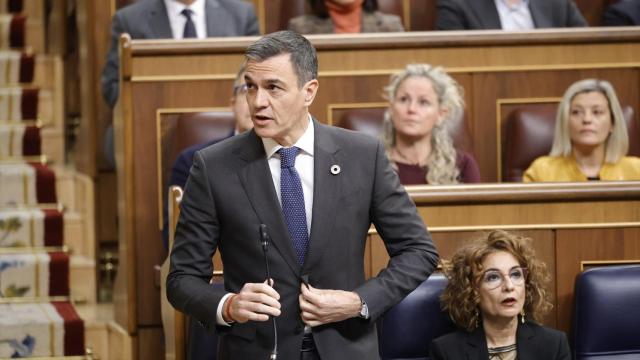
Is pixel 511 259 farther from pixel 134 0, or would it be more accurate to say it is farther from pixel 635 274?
pixel 134 0

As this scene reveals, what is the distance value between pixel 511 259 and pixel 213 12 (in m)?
0.95

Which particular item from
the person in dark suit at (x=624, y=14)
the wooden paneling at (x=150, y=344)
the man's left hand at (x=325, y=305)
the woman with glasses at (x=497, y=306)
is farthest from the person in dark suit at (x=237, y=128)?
the person in dark suit at (x=624, y=14)

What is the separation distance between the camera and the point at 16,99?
2486 mm

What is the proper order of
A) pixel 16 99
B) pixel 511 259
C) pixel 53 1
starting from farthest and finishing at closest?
1. pixel 53 1
2. pixel 16 99
3. pixel 511 259

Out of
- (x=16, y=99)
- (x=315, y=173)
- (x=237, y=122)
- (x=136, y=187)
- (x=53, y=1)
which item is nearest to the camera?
(x=315, y=173)

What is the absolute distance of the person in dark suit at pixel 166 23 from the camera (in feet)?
6.97

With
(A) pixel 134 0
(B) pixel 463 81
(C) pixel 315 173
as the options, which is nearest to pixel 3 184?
(A) pixel 134 0

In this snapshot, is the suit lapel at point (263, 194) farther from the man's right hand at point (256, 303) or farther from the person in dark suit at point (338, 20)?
the person in dark suit at point (338, 20)

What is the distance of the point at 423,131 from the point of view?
6.22 feet

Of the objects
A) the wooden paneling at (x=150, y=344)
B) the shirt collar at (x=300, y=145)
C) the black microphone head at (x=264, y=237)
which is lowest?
the wooden paneling at (x=150, y=344)

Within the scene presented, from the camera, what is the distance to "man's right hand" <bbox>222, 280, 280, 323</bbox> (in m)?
0.99

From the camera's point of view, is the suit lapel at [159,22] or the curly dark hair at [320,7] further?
the curly dark hair at [320,7]

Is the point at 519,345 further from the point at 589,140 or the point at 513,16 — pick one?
the point at 513,16

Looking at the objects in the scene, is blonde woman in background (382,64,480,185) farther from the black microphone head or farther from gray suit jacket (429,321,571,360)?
the black microphone head
